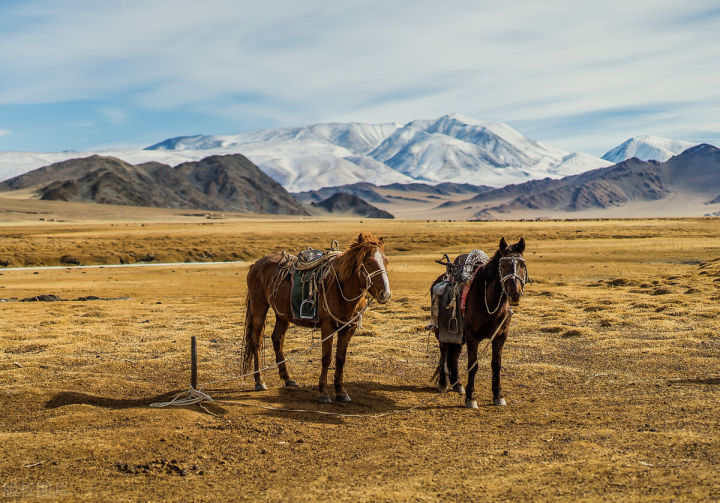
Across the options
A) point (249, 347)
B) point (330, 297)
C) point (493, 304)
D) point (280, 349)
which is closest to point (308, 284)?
point (330, 297)

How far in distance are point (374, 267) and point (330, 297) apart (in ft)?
4.00

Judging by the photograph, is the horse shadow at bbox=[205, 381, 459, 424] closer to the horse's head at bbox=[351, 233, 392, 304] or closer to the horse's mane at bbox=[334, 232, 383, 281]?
the horse's head at bbox=[351, 233, 392, 304]

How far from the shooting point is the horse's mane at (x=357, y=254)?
10453 millimetres

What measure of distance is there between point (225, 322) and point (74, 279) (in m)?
20.2

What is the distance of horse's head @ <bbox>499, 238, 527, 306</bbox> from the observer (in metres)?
9.94

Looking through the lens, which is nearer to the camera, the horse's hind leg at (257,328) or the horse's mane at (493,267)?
the horse's mane at (493,267)

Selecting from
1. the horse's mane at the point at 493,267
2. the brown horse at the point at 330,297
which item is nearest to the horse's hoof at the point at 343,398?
the brown horse at the point at 330,297

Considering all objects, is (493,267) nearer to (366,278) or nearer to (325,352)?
(366,278)

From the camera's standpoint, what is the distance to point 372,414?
10.5 metres

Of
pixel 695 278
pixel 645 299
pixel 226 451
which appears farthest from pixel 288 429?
pixel 695 278

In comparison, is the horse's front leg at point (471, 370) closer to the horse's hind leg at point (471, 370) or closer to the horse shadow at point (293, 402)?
the horse's hind leg at point (471, 370)

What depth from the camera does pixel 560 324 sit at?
741 inches

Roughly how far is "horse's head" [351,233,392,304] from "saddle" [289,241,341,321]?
1.03m

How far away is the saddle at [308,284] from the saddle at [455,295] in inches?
88.1
